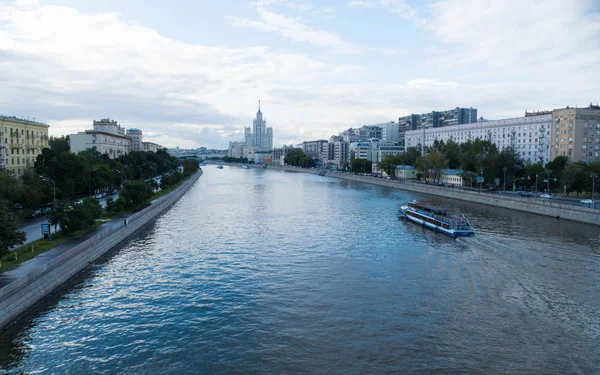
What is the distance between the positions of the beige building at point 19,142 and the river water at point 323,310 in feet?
80.8

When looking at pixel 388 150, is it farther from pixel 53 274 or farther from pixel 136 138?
pixel 53 274

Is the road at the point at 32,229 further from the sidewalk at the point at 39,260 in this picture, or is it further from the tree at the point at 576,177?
the tree at the point at 576,177

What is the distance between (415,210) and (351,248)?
15142mm

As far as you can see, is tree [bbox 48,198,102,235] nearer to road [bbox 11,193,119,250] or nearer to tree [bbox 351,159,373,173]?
road [bbox 11,193,119,250]

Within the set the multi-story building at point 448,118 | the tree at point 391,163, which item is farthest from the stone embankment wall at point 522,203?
the multi-story building at point 448,118

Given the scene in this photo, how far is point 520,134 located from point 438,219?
58158 millimetres

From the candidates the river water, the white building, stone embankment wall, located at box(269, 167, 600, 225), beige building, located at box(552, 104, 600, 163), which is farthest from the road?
the white building

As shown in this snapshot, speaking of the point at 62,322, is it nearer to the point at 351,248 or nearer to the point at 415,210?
the point at 351,248

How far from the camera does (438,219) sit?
3631cm

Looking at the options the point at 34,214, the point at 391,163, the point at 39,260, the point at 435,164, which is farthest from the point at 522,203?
the point at 391,163

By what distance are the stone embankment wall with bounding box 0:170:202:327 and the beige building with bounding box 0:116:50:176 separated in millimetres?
22874

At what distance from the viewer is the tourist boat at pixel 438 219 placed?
32.8m

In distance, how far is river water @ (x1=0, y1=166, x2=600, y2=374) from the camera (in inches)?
532

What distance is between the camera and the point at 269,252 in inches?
1069
